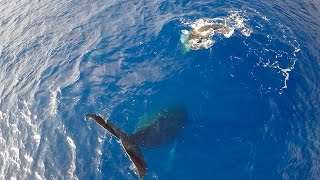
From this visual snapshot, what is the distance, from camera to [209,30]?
3666 centimetres

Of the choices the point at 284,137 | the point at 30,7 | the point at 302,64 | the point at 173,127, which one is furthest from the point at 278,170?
the point at 30,7

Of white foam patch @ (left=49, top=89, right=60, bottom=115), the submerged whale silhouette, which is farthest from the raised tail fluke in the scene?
white foam patch @ (left=49, top=89, right=60, bottom=115)

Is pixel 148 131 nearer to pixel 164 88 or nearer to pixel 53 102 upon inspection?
pixel 164 88

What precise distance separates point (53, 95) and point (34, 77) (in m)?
4.09

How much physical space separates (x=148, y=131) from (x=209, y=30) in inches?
550

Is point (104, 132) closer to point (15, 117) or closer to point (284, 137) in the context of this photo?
point (15, 117)

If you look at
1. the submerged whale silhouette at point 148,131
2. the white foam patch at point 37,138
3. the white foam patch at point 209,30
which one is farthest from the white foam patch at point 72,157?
the white foam patch at point 209,30

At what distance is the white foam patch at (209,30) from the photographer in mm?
35812

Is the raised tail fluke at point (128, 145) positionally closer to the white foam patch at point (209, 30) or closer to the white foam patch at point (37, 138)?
the white foam patch at point (37, 138)

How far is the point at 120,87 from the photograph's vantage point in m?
32.3

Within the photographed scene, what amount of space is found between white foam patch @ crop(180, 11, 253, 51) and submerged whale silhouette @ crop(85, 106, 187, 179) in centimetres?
852

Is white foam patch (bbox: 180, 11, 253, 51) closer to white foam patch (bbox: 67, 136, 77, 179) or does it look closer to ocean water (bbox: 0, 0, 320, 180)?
ocean water (bbox: 0, 0, 320, 180)

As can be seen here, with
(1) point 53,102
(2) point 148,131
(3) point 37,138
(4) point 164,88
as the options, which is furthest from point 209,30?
(3) point 37,138

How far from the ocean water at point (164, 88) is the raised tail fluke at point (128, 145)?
3.26 feet
